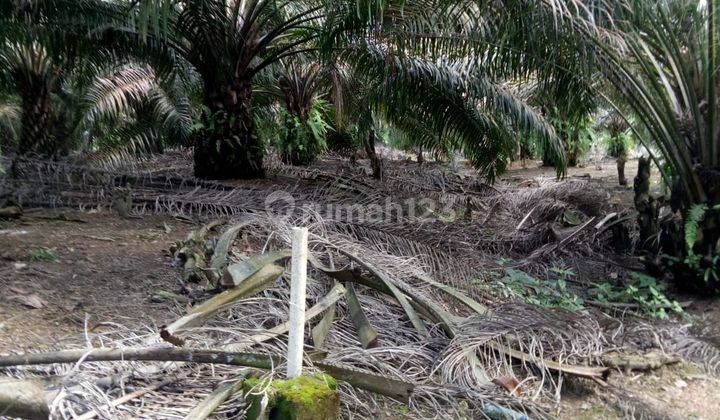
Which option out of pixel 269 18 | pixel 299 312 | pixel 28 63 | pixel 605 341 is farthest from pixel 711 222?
pixel 28 63

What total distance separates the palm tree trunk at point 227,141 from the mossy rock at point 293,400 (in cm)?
553

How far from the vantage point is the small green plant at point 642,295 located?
4.39 metres

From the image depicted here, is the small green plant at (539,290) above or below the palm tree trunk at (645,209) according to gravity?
below

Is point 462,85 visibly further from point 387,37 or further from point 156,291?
point 156,291

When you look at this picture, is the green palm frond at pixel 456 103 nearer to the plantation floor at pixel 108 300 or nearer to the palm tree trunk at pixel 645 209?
the palm tree trunk at pixel 645 209

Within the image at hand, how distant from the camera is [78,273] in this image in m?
3.93

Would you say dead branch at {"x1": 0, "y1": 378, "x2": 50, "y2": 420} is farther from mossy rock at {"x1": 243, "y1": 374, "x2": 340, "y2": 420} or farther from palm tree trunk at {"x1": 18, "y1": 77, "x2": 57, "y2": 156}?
palm tree trunk at {"x1": 18, "y1": 77, "x2": 57, "y2": 156}

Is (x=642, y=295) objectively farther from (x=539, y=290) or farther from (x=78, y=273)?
(x=78, y=273)

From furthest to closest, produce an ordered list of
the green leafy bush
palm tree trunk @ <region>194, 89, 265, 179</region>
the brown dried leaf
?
the green leafy bush
palm tree trunk @ <region>194, 89, 265, 179</region>
the brown dried leaf

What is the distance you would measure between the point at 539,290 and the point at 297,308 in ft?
9.42

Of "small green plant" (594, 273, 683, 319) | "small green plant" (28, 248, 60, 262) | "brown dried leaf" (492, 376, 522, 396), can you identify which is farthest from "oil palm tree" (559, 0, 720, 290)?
"small green plant" (28, 248, 60, 262)

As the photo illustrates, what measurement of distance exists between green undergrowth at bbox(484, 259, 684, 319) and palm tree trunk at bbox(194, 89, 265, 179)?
383 centimetres

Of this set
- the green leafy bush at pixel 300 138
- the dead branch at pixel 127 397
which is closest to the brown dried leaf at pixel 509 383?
the dead branch at pixel 127 397

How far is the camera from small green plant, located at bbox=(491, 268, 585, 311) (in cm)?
439
